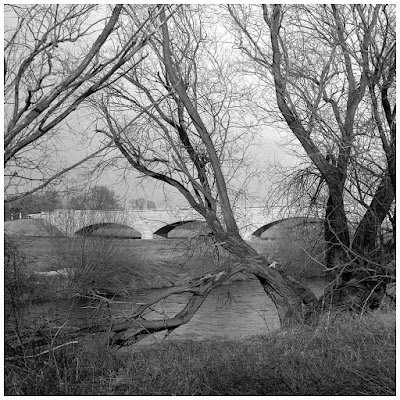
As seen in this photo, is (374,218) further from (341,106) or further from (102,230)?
(102,230)

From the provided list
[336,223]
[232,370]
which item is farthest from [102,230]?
[232,370]

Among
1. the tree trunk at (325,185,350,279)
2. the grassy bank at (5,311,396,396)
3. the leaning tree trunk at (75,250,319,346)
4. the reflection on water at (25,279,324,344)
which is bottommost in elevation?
the reflection on water at (25,279,324,344)

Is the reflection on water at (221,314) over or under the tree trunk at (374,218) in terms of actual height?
under

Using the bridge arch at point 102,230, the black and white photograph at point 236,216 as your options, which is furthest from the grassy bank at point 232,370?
the bridge arch at point 102,230

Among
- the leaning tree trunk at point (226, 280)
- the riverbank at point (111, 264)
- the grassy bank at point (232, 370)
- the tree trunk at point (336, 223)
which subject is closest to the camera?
the grassy bank at point (232, 370)

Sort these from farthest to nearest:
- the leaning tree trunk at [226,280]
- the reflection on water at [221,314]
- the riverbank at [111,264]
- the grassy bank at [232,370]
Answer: the riverbank at [111,264]
the reflection on water at [221,314]
the leaning tree trunk at [226,280]
the grassy bank at [232,370]

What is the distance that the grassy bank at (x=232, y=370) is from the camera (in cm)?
508

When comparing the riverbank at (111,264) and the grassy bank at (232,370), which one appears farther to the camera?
the riverbank at (111,264)

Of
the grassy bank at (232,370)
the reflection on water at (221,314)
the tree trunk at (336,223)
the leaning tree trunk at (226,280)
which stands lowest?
the reflection on water at (221,314)

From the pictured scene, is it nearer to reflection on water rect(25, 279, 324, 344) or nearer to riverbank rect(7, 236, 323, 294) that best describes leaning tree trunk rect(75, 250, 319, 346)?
reflection on water rect(25, 279, 324, 344)

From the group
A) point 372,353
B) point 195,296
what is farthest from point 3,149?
point 195,296

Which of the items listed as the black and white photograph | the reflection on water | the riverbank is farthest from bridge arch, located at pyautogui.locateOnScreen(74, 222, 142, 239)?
the black and white photograph

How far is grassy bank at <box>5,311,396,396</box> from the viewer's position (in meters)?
5.08

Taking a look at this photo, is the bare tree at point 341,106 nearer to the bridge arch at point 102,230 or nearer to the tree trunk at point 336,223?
the tree trunk at point 336,223
